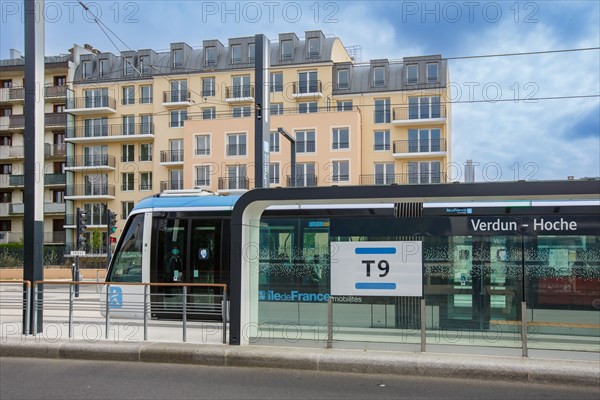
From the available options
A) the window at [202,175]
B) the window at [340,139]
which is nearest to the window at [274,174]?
the window at [340,139]

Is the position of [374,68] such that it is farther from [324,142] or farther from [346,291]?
[346,291]

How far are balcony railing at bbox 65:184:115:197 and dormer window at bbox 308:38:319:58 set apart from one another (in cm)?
2180

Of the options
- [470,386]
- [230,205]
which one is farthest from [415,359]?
[230,205]

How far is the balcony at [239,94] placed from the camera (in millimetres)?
A: 52594

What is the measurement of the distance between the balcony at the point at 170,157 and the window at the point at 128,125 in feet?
13.1

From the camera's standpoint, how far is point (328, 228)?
973 centimetres

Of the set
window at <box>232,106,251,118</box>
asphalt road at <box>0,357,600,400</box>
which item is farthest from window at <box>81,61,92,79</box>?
asphalt road at <box>0,357,600,400</box>

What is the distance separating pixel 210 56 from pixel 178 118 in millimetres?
6380

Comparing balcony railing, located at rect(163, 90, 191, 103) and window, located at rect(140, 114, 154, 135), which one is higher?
balcony railing, located at rect(163, 90, 191, 103)

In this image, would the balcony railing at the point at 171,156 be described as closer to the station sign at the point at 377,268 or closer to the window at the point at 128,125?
the window at the point at 128,125

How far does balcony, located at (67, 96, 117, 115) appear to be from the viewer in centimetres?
5634

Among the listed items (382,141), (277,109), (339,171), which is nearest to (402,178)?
(382,141)

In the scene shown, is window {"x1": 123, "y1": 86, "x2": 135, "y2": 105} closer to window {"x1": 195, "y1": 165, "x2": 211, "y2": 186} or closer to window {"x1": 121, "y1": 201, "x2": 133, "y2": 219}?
window {"x1": 121, "y1": 201, "x2": 133, "y2": 219}

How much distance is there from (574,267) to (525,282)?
724 millimetres
